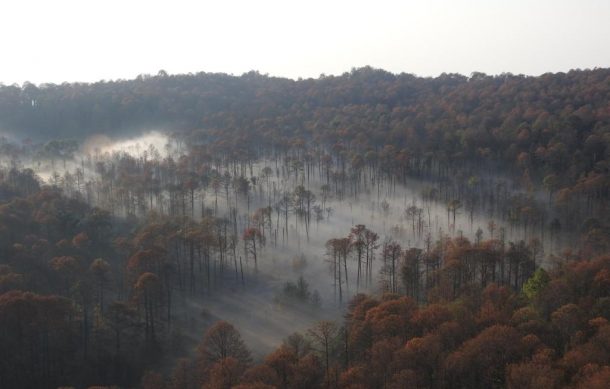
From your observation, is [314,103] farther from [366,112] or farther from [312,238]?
[312,238]

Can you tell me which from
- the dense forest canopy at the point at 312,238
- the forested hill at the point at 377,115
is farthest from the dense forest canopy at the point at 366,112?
the dense forest canopy at the point at 312,238

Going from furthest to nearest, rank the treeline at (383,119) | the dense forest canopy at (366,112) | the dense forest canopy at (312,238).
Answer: the dense forest canopy at (366,112) → the treeline at (383,119) → the dense forest canopy at (312,238)

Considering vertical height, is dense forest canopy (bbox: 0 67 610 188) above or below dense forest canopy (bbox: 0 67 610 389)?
above

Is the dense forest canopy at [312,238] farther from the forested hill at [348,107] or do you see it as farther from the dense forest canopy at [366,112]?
the forested hill at [348,107]

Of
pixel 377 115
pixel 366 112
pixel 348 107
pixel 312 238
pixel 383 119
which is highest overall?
pixel 348 107

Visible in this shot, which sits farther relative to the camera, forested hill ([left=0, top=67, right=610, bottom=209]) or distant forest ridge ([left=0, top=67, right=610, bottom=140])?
distant forest ridge ([left=0, top=67, right=610, bottom=140])

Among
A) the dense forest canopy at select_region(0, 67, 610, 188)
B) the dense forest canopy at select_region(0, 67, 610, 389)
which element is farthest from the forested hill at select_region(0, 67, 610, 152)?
the dense forest canopy at select_region(0, 67, 610, 389)

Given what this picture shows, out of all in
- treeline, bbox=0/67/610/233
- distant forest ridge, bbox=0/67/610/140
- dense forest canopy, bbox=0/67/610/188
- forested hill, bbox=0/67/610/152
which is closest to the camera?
treeline, bbox=0/67/610/233

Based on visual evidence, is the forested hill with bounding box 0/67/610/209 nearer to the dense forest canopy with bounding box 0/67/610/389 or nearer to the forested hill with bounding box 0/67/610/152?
the forested hill with bounding box 0/67/610/152

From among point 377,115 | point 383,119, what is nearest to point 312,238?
point 383,119

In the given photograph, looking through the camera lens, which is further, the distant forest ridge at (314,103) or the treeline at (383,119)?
the distant forest ridge at (314,103)
